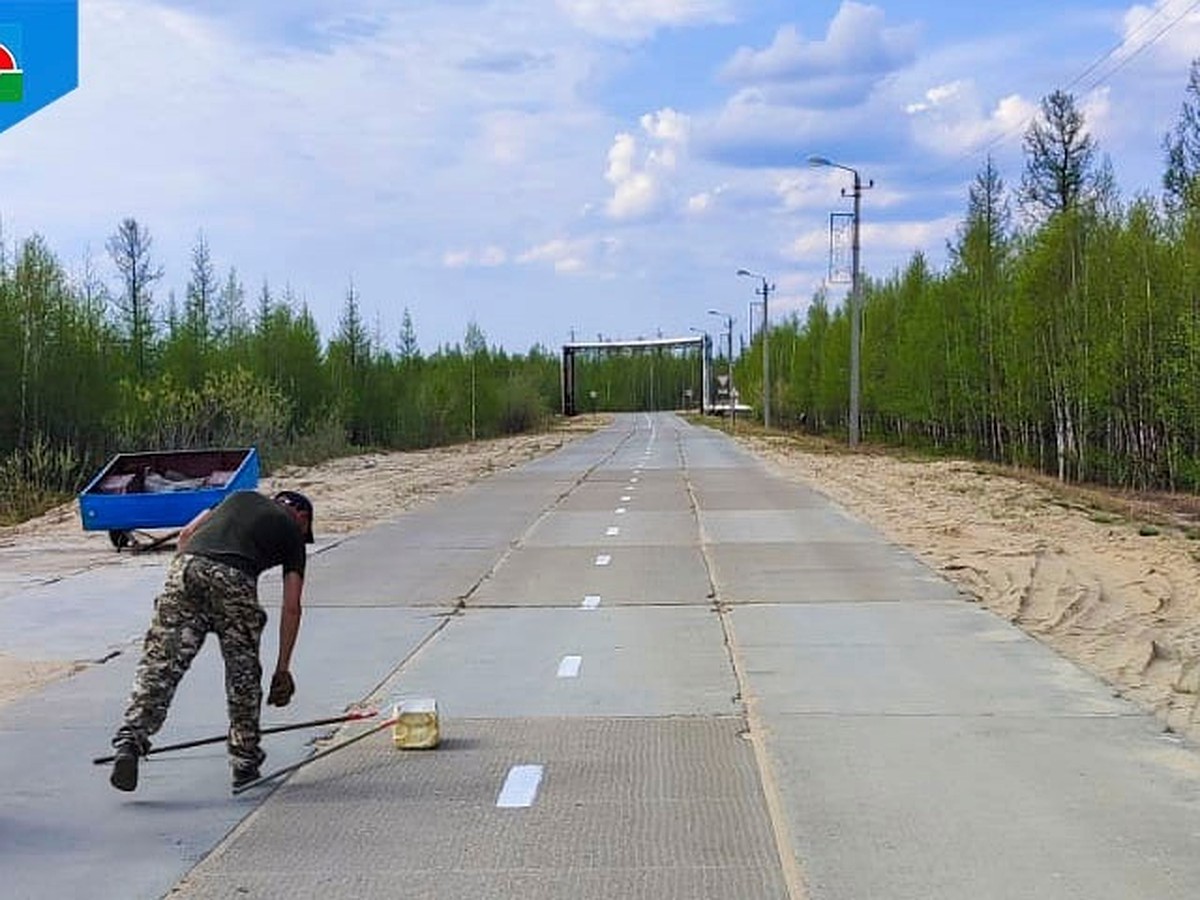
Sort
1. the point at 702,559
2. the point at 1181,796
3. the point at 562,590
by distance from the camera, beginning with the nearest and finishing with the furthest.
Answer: the point at 1181,796, the point at 562,590, the point at 702,559

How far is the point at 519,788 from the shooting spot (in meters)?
7.91

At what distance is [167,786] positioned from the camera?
26.5 ft

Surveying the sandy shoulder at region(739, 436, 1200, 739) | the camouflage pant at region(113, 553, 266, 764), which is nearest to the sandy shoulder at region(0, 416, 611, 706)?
the camouflage pant at region(113, 553, 266, 764)

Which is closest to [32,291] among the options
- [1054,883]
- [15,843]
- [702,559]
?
[702,559]

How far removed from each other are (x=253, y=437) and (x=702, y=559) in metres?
27.4

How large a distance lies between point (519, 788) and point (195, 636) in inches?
70.5

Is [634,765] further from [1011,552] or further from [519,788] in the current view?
[1011,552]

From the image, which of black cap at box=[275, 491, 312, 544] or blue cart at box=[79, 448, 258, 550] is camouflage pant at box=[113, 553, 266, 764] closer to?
black cap at box=[275, 491, 312, 544]

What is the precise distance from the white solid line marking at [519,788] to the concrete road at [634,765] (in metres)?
0.02

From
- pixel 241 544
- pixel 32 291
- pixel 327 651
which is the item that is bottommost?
pixel 327 651

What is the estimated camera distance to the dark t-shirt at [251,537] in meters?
7.97

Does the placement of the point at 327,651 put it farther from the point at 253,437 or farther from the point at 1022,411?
the point at 1022,411

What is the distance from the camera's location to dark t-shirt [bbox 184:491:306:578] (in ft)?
26.2

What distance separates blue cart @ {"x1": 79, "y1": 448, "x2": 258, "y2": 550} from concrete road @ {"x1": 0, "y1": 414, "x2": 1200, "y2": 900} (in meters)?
4.29
